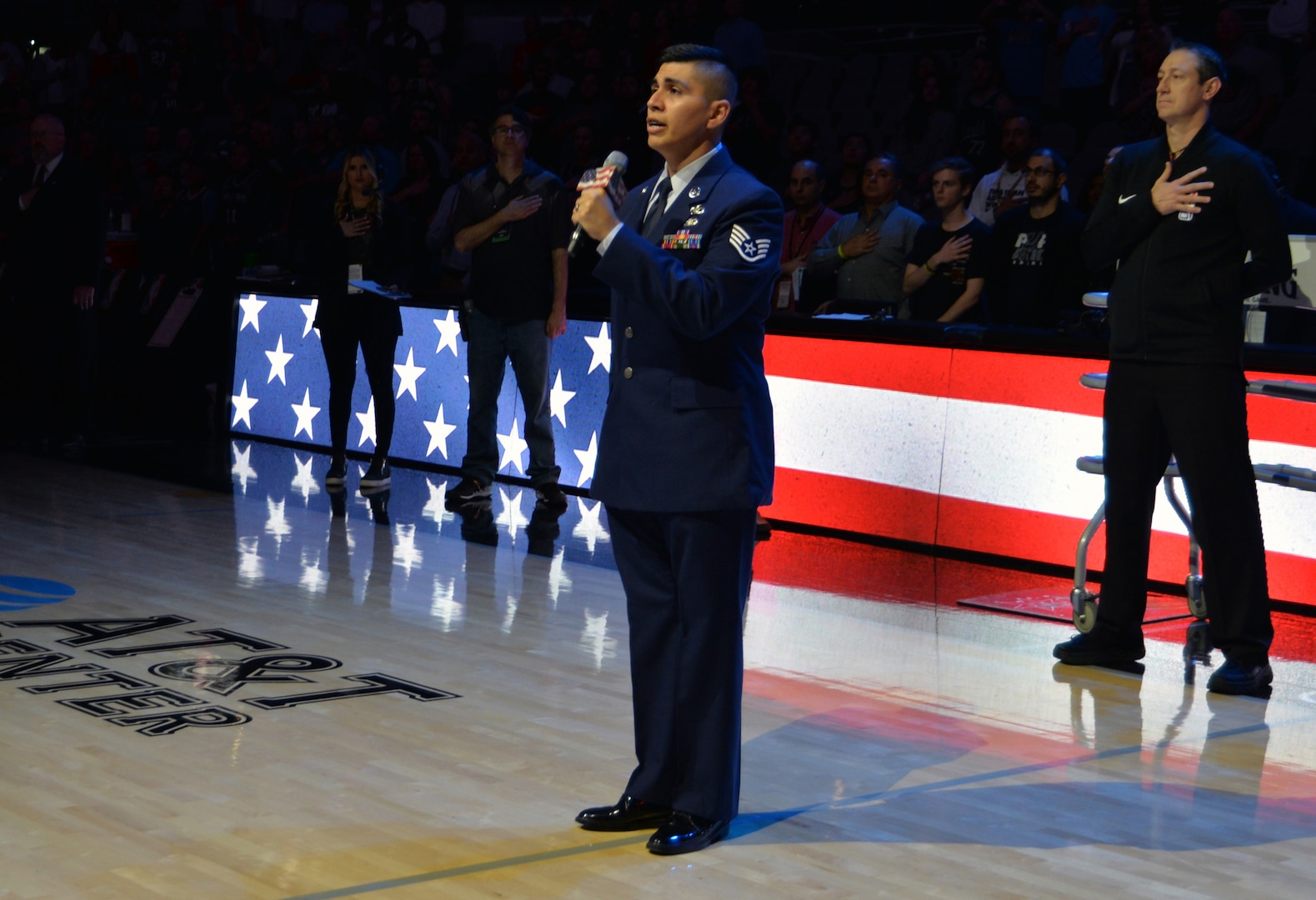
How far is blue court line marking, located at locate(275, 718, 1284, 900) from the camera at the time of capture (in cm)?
297

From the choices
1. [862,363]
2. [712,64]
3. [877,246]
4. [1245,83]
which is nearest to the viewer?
[712,64]

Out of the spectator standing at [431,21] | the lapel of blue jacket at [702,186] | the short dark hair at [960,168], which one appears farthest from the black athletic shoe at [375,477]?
the spectator standing at [431,21]

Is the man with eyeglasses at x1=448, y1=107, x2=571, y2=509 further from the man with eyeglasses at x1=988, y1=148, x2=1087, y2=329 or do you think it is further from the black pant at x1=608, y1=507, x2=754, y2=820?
the black pant at x1=608, y1=507, x2=754, y2=820

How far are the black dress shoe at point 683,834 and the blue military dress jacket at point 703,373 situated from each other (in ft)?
2.09

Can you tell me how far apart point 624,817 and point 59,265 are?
7125 millimetres

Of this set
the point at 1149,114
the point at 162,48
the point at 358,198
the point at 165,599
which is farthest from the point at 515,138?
the point at 162,48

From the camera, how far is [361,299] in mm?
8367

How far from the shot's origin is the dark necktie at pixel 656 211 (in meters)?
3.33

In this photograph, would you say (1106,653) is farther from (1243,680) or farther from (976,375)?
(976,375)

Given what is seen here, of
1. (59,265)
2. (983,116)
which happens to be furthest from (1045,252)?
(59,265)

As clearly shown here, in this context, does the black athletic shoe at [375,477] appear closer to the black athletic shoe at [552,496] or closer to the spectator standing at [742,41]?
the black athletic shoe at [552,496]

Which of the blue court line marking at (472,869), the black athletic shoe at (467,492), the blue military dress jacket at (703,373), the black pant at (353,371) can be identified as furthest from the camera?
the black pant at (353,371)

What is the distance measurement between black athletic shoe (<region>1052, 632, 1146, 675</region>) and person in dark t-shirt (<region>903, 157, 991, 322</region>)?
2.81 metres

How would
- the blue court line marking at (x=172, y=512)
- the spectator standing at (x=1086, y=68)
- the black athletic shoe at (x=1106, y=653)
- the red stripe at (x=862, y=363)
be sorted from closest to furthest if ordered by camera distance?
the black athletic shoe at (x=1106, y=653)
the red stripe at (x=862, y=363)
the blue court line marking at (x=172, y=512)
the spectator standing at (x=1086, y=68)
